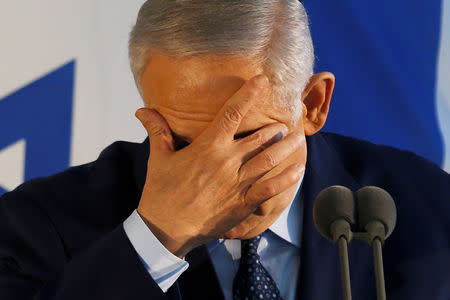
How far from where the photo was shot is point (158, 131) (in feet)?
4.03

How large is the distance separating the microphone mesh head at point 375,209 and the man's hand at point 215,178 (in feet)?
0.76

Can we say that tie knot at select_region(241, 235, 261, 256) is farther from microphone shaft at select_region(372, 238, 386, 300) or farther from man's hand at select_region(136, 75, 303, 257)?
microphone shaft at select_region(372, 238, 386, 300)

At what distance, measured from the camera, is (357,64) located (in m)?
2.12

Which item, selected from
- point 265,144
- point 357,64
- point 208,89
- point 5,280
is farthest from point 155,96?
point 357,64

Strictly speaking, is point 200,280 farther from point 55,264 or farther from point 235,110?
point 235,110

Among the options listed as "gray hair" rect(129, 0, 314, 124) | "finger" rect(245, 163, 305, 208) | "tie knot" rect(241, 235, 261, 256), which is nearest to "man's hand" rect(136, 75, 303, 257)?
"finger" rect(245, 163, 305, 208)

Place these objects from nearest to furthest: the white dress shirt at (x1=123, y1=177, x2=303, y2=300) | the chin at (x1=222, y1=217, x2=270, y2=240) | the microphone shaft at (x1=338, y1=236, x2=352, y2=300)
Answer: the microphone shaft at (x1=338, y1=236, x2=352, y2=300) → the chin at (x1=222, y1=217, x2=270, y2=240) → the white dress shirt at (x1=123, y1=177, x2=303, y2=300)

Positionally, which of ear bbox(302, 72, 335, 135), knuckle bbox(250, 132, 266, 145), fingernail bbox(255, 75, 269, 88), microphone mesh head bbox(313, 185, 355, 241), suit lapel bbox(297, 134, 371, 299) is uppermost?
fingernail bbox(255, 75, 269, 88)

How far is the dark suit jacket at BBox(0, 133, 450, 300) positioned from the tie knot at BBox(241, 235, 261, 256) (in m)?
0.08

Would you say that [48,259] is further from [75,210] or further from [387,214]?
[387,214]

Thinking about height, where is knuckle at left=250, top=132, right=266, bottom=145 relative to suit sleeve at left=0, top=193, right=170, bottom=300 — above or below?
above

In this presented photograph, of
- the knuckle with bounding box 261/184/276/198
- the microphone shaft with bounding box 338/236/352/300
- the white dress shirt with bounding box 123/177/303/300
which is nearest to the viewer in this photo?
the microphone shaft with bounding box 338/236/352/300

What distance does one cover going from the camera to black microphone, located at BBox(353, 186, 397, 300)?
35.0 inches

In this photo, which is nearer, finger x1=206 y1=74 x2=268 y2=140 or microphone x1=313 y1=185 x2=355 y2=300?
microphone x1=313 y1=185 x2=355 y2=300
